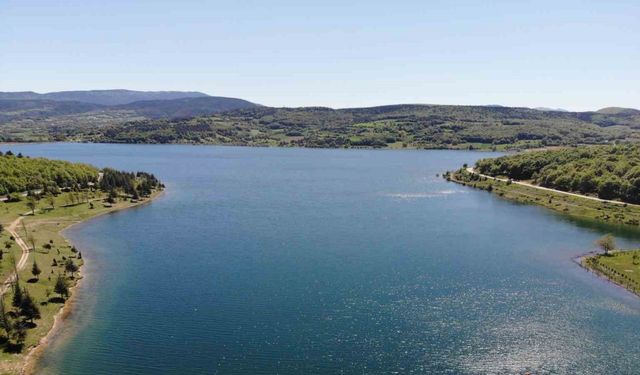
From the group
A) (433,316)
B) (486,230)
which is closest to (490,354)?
(433,316)

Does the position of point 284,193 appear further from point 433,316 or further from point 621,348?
point 621,348

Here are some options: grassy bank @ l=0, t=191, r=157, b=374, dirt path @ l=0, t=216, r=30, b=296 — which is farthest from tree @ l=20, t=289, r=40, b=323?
dirt path @ l=0, t=216, r=30, b=296

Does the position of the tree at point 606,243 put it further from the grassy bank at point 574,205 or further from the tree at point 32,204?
the tree at point 32,204

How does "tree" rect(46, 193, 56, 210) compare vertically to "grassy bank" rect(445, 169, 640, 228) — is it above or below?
below

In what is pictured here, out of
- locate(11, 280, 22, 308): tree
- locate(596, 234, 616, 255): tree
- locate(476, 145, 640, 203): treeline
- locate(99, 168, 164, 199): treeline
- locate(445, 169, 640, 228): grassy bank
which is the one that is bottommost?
locate(11, 280, 22, 308): tree

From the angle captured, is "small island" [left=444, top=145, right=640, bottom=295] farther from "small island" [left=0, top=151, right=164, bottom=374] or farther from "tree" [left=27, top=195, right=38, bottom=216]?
"tree" [left=27, top=195, right=38, bottom=216]

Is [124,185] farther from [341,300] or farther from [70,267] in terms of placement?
[341,300]

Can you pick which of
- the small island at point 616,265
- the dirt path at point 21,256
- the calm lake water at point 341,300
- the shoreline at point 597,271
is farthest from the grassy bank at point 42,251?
the small island at point 616,265
